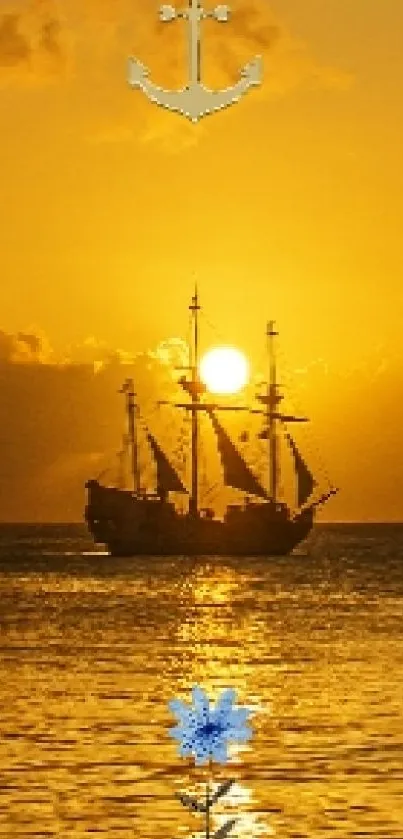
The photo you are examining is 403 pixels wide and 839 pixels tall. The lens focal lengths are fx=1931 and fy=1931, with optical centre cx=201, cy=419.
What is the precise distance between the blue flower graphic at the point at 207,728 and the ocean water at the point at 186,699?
1483 mm

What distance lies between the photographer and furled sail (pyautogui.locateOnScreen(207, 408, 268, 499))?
175m

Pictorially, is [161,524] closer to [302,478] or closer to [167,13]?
[302,478]

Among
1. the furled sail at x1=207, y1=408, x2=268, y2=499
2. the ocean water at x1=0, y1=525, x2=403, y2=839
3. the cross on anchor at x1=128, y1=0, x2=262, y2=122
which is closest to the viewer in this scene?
the cross on anchor at x1=128, y1=0, x2=262, y2=122

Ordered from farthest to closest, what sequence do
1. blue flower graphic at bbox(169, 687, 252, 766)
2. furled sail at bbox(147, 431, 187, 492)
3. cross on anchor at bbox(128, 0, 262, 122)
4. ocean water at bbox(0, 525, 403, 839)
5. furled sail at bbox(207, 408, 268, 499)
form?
furled sail at bbox(147, 431, 187, 492)
furled sail at bbox(207, 408, 268, 499)
ocean water at bbox(0, 525, 403, 839)
cross on anchor at bbox(128, 0, 262, 122)
blue flower graphic at bbox(169, 687, 252, 766)

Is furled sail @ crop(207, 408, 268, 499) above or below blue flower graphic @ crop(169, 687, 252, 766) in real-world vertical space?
above

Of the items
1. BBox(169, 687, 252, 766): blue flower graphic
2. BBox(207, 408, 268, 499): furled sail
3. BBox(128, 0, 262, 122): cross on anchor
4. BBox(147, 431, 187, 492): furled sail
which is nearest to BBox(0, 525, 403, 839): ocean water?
BBox(169, 687, 252, 766): blue flower graphic

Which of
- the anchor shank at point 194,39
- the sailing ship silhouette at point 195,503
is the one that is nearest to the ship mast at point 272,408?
the sailing ship silhouette at point 195,503

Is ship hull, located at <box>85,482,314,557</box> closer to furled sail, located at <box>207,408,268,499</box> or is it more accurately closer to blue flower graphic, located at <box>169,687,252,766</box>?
furled sail, located at <box>207,408,268,499</box>

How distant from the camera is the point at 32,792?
3281cm

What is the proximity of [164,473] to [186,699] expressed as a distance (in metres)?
133

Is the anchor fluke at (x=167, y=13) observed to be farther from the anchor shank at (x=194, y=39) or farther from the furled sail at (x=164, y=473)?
the furled sail at (x=164, y=473)

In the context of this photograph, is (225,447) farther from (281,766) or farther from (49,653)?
(281,766)

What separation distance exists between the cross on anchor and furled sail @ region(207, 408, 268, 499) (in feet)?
534

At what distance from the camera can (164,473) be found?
18288cm
